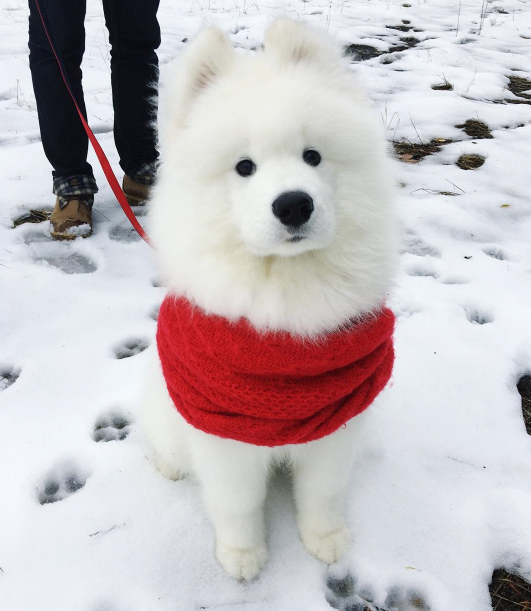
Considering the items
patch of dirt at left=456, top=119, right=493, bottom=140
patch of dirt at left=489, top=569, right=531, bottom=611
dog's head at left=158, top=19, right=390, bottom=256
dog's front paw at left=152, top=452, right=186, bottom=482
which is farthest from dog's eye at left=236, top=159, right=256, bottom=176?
patch of dirt at left=456, top=119, right=493, bottom=140

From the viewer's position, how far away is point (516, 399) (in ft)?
6.49

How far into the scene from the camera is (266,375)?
1252mm

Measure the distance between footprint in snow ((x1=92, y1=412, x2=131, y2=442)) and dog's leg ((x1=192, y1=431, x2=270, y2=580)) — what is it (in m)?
0.48

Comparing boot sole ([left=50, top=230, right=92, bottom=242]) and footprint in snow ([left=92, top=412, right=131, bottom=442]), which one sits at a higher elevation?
boot sole ([left=50, top=230, right=92, bottom=242])

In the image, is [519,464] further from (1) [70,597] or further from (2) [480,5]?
(2) [480,5]

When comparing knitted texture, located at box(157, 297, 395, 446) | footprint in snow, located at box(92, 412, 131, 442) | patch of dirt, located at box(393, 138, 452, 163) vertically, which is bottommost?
footprint in snow, located at box(92, 412, 131, 442)

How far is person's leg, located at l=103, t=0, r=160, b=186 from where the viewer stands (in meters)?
2.77

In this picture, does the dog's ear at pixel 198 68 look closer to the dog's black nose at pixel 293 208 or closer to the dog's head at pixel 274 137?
the dog's head at pixel 274 137

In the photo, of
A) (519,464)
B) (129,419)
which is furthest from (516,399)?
(129,419)

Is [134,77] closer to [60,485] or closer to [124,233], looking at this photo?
[124,233]

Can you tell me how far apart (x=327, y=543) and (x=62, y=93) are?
257 centimetres

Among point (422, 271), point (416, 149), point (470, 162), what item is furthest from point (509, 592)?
point (416, 149)

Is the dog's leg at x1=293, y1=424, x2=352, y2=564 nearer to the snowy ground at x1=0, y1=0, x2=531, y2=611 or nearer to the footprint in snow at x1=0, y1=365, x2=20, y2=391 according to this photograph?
the snowy ground at x1=0, y1=0, x2=531, y2=611

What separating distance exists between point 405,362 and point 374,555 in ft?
2.81
